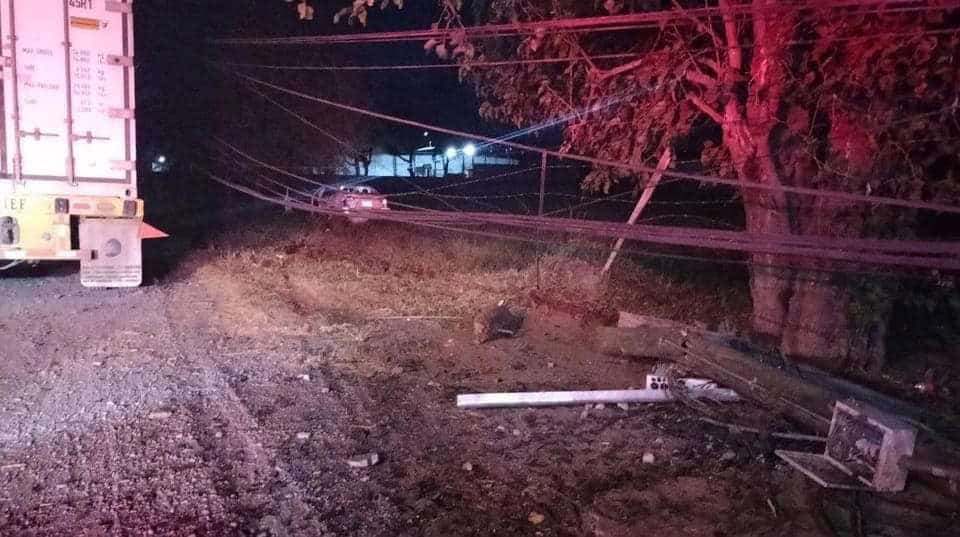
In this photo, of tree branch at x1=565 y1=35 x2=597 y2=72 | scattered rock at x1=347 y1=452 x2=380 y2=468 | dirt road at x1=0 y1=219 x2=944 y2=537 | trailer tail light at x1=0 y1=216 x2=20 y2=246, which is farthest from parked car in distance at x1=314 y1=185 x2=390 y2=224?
scattered rock at x1=347 y1=452 x2=380 y2=468

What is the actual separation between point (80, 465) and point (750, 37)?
7.59m

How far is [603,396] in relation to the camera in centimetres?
648

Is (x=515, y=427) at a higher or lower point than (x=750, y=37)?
lower

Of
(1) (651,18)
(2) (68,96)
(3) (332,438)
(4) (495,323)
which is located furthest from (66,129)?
(1) (651,18)

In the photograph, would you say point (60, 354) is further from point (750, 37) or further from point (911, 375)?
point (911, 375)

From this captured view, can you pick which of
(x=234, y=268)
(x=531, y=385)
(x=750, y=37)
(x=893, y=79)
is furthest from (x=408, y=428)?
(x=234, y=268)

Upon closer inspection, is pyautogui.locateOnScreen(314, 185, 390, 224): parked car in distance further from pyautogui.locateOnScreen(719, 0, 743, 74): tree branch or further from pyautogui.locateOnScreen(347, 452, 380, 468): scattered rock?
pyautogui.locateOnScreen(347, 452, 380, 468): scattered rock

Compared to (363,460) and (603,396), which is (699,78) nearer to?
(603,396)

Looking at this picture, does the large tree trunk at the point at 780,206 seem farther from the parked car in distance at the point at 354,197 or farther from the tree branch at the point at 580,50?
the parked car in distance at the point at 354,197

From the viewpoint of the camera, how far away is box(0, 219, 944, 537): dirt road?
14.4 feet

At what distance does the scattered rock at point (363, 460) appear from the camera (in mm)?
5086

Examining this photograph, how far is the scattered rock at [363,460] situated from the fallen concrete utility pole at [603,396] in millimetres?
1231

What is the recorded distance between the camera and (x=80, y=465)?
488 centimetres

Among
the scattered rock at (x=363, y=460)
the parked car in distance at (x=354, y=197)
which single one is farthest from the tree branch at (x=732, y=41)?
the parked car in distance at (x=354, y=197)
